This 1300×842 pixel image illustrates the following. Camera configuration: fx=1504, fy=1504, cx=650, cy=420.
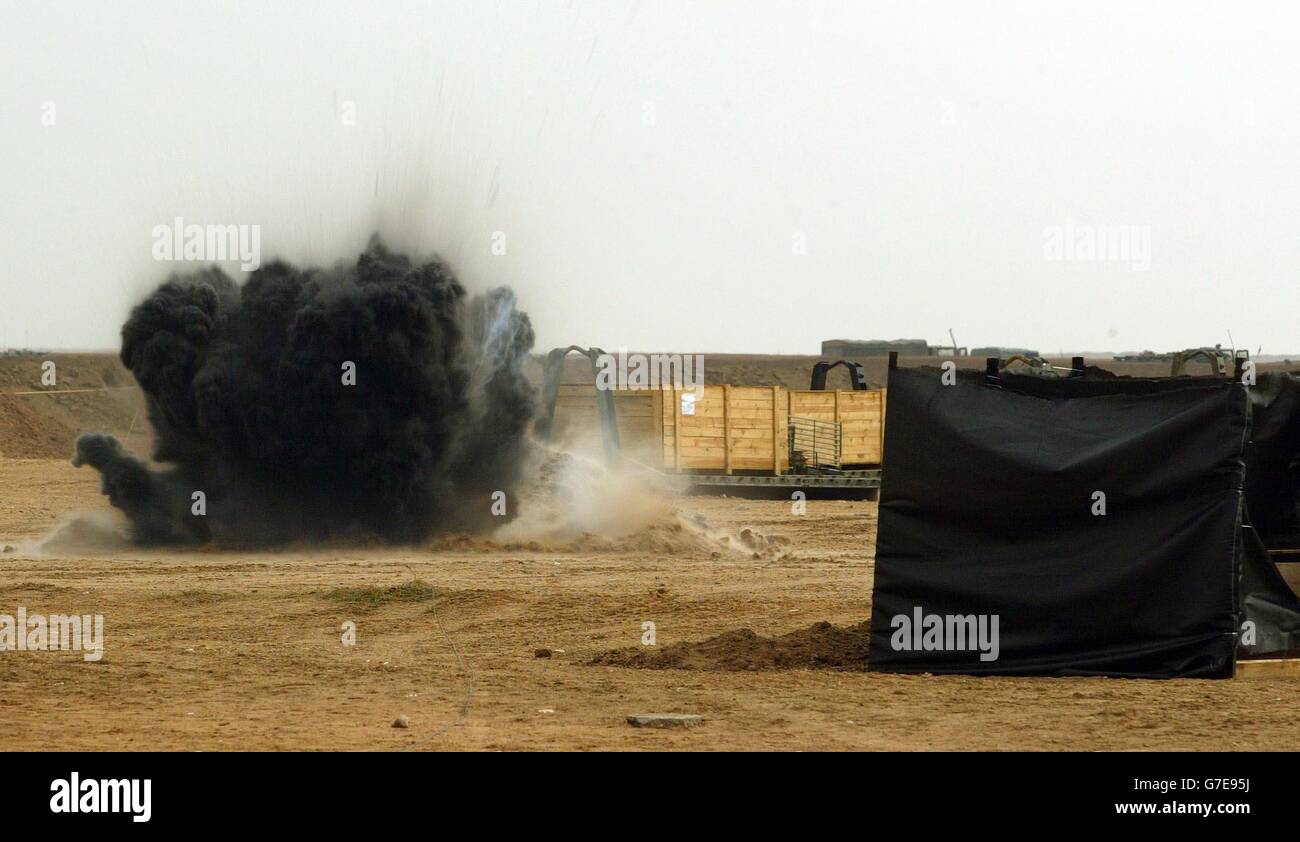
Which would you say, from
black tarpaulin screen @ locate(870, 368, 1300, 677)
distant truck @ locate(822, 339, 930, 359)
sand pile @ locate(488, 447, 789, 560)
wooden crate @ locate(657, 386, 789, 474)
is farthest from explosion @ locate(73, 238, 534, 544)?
distant truck @ locate(822, 339, 930, 359)

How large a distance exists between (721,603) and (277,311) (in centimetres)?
1244

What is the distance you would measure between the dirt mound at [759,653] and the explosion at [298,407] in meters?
13.3

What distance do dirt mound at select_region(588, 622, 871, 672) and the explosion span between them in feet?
43.6

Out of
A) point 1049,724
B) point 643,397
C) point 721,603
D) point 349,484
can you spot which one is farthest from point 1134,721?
point 643,397

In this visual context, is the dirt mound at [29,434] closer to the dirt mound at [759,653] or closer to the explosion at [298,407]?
the explosion at [298,407]

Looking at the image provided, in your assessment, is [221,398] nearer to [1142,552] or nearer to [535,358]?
[535,358]

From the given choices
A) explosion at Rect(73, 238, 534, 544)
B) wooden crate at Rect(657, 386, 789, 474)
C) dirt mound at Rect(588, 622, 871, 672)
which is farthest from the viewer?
wooden crate at Rect(657, 386, 789, 474)

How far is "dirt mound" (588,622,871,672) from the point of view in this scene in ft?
40.3

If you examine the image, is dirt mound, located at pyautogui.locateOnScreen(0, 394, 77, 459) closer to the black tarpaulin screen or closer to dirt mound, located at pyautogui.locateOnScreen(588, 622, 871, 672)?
dirt mound, located at pyautogui.locateOnScreen(588, 622, 871, 672)

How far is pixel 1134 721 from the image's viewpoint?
9.51 metres

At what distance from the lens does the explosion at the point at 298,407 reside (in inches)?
1009

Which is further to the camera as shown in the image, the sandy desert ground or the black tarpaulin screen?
the black tarpaulin screen

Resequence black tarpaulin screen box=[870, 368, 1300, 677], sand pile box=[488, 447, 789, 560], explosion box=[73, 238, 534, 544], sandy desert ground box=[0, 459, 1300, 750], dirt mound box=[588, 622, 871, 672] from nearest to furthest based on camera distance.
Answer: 1. sandy desert ground box=[0, 459, 1300, 750]
2. black tarpaulin screen box=[870, 368, 1300, 677]
3. dirt mound box=[588, 622, 871, 672]
4. sand pile box=[488, 447, 789, 560]
5. explosion box=[73, 238, 534, 544]

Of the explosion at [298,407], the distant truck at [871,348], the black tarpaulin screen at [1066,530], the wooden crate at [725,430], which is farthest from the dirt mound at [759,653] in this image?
the distant truck at [871,348]
